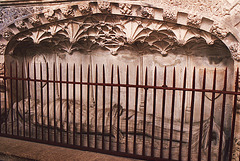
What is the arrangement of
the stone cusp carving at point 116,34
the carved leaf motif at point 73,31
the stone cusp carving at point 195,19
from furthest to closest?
the carved leaf motif at point 73,31 < the stone cusp carving at point 116,34 < the stone cusp carving at point 195,19

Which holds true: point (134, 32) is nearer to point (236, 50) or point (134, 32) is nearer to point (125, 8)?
point (125, 8)

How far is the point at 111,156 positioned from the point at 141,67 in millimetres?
2050

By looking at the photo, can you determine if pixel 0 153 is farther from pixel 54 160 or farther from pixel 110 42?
pixel 110 42

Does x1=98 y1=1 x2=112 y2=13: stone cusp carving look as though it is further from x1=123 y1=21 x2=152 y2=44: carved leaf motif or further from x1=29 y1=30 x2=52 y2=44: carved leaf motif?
x1=29 y1=30 x2=52 y2=44: carved leaf motif

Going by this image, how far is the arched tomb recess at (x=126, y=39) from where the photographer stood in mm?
3285

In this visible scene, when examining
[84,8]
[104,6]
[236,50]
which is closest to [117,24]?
[104,6]

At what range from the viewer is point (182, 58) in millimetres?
3939

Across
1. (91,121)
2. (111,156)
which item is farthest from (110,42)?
(111,156)

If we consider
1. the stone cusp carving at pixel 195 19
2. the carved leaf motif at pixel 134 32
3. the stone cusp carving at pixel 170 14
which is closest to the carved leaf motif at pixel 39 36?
the carved leaf motif at pixel 134 32

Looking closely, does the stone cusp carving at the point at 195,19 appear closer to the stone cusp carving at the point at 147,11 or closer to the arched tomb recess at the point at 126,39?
the arched tomb recess at the point at 126,39

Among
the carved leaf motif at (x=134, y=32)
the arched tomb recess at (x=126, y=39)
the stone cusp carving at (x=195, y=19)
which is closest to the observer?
the stone cusp carving at (x=195, y=19)

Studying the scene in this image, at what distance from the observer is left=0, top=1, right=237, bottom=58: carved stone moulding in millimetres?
3182

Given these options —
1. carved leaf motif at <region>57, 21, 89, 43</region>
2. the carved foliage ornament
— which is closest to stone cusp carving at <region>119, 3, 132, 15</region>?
the carved foliage ornament

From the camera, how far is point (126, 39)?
3867mm
